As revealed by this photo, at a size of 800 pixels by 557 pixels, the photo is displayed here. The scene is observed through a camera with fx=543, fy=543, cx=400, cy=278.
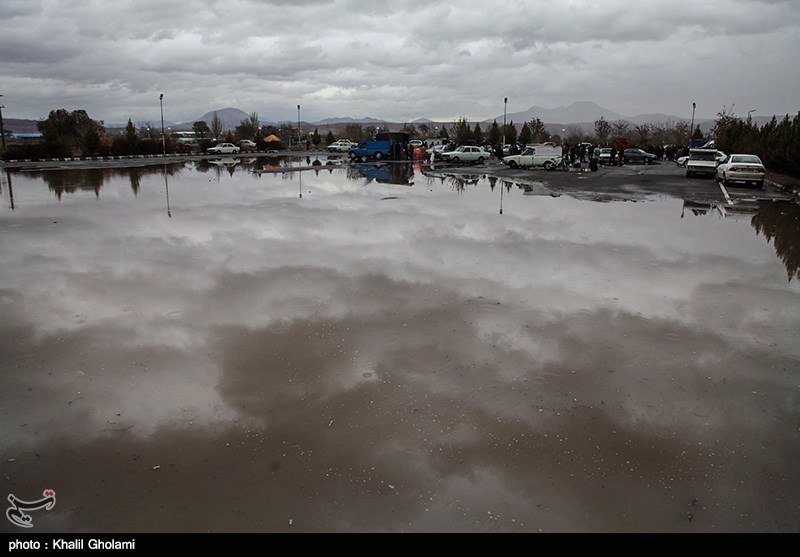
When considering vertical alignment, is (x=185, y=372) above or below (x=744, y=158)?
below

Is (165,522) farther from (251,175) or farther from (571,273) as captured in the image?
(251,175)

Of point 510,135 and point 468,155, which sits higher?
point 510,135

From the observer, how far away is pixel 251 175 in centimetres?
3259

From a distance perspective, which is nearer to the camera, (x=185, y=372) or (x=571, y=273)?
(x=185, y=372)

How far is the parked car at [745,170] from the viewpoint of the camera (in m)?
25.2

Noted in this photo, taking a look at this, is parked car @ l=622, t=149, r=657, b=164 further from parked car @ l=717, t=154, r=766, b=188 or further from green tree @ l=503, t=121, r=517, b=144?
green tree @ l=503, t=121, r=517, b=144

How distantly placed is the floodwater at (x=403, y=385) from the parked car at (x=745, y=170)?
53.3 feet

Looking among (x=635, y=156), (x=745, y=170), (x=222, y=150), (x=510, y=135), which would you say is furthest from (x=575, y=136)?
(x=745, y=170)

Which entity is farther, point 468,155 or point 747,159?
point 468,155

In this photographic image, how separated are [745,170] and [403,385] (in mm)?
26227

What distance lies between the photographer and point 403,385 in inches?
227

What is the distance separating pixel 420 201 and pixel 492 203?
2.60 metres

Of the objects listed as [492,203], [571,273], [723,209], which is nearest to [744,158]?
[723,209]

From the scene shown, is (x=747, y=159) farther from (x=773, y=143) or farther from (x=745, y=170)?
(x=773, y=143)
